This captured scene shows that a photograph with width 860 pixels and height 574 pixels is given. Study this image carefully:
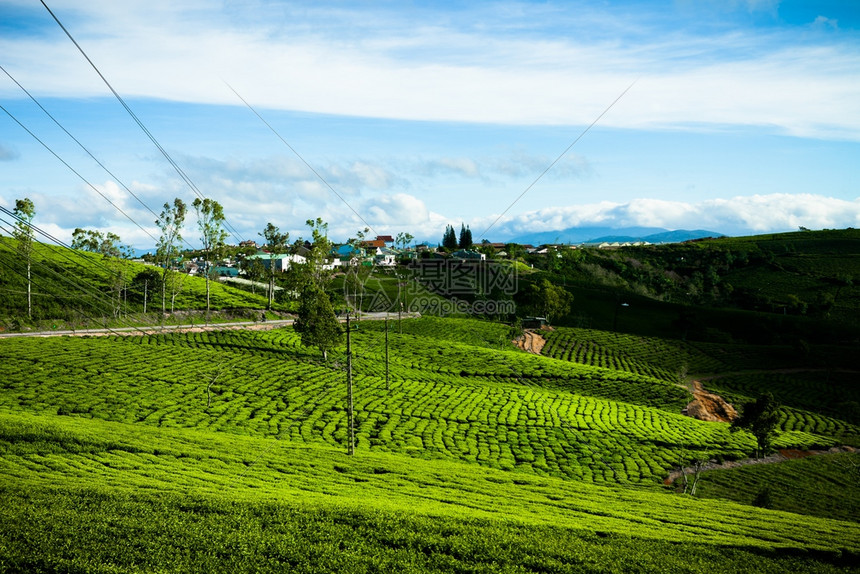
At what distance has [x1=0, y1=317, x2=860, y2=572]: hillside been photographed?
63.7 feet

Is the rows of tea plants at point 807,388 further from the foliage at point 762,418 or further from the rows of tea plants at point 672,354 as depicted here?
the foliage at point 762,418

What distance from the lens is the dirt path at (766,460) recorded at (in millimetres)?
46103

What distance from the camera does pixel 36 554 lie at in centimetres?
1677

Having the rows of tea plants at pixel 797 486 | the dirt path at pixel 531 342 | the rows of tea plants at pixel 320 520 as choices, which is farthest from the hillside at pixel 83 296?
the rows of tea plants at pixel 797 486

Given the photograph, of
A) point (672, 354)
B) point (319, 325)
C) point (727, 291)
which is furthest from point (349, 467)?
A: point (727, 291)

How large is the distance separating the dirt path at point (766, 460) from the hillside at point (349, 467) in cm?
106

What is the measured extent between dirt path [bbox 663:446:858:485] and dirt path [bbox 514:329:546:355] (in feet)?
145

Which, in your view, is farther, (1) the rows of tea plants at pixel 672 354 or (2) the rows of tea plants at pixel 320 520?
(1) the rows of tea plants at pixel 672 354

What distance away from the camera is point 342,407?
52.6m

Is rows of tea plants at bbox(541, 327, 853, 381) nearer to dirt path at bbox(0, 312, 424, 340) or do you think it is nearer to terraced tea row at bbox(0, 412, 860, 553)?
dirt path at bbox(0, 312, 424, 340)

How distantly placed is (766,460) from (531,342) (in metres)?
49.5

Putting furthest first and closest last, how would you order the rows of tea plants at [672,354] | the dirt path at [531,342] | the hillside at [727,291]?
the hillside at [727,291], the dirt path at [531,342], the rows of tea plants at [672,354]

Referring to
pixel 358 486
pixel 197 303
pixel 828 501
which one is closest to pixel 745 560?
pixel 358 486

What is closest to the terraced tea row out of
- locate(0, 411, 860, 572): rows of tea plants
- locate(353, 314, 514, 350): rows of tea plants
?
locate(0, 411, 860, 572): rows of tea plants
